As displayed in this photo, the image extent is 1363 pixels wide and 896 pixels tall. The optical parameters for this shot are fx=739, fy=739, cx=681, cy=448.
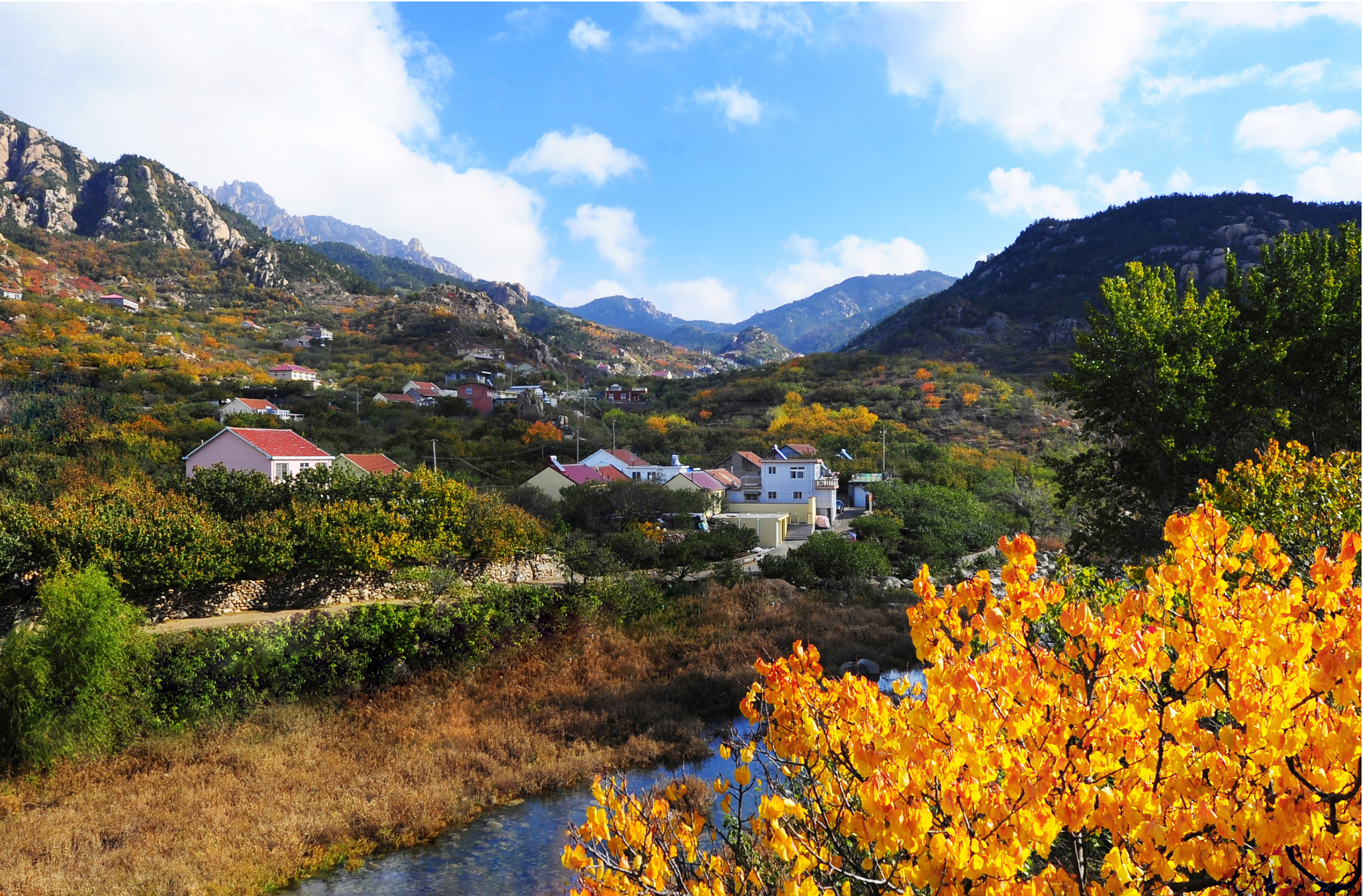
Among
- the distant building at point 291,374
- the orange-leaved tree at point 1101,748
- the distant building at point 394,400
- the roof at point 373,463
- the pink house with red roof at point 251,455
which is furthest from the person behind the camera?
the distant building at point 291,374

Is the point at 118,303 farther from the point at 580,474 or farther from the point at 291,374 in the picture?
the point at 580,474

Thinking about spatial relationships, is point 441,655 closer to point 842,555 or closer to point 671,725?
point 671,725

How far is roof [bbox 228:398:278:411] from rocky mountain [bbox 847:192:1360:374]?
75968 millimetres

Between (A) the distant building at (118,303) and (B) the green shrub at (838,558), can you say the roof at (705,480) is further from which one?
(A) the distant building at (118,303)

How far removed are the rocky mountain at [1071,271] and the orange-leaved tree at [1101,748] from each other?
3439 inches

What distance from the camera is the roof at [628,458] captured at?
145 feet

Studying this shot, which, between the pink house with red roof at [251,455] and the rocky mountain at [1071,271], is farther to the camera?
the rocky mountain at [1071,271]

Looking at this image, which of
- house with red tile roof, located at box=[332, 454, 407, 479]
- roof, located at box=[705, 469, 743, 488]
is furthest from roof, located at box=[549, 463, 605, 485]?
house with red tile roof, located at box=[332, 454, 407, 479]

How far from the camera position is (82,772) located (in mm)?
15141

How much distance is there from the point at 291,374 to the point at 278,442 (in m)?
39.8

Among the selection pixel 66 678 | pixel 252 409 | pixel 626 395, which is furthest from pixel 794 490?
pixel 626 395

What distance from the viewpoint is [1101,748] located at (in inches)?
138

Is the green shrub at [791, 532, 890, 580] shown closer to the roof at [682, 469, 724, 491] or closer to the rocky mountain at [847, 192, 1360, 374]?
the roof at [682, 469, 724, 491]

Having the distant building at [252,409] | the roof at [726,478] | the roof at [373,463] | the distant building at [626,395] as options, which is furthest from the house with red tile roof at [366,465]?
the distant building at [626,395]
